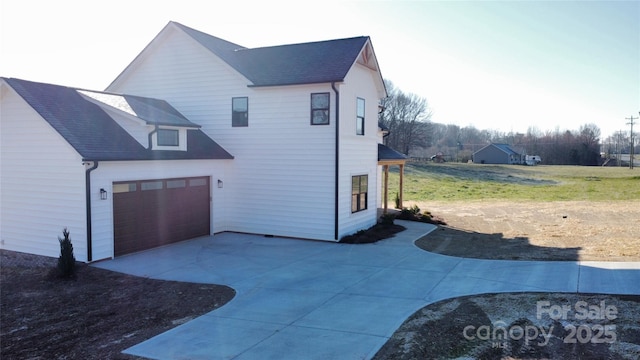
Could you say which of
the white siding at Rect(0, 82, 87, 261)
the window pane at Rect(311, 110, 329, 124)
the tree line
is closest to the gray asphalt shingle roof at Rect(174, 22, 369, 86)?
the window pane at Rect(311, 110, 329, 124)

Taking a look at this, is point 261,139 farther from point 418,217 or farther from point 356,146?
point 418,217

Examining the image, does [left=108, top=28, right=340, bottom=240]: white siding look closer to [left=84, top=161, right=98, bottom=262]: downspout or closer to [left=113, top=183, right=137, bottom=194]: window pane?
[left=113, top=183, right=137, bottom=194]: window pane

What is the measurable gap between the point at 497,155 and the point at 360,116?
266ft

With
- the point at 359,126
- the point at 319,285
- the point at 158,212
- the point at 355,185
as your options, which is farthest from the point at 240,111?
the point at 319,285

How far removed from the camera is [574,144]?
93.5 meters

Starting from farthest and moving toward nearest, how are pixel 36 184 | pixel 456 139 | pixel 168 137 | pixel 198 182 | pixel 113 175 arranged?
pixel 456 139, pixel 198 182, pixel 168 137, pixel 36 184, pixel 113 175

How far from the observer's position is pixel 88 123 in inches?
534

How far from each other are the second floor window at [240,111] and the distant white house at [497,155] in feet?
268

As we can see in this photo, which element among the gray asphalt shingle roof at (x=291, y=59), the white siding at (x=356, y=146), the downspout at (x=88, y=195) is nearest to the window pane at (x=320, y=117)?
the white siding at (x=356, y=146)

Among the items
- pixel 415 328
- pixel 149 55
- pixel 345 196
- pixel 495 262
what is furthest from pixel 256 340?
pixel 149 55

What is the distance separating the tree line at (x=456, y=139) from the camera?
67.1 metres

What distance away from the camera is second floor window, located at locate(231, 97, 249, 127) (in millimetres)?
16906

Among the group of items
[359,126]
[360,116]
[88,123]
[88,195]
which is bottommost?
[88,195]

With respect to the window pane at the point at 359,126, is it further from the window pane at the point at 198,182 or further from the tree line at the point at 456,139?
the tree line at the point at 456,139
